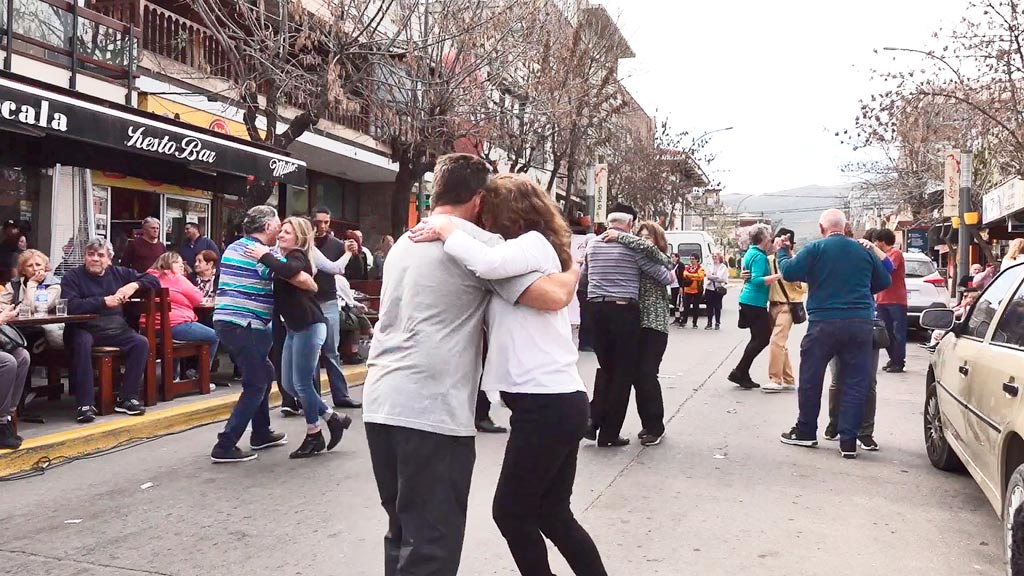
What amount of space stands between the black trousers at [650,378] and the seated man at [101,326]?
4259 mm

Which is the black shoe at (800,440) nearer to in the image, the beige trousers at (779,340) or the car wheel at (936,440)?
the car wheel at (936,440)

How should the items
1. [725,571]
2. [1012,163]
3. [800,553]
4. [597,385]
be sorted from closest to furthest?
[725,571]
[800,553]
[597,385]
[1012,163]

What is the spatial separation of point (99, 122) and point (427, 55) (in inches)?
285

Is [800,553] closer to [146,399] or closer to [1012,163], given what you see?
[146,399]

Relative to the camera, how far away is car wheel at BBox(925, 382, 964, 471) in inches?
232

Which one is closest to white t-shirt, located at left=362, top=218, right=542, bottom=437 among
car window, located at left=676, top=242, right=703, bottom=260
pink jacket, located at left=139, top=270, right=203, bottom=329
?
pink jacket, located at left=139, top=270, right=203, bottom=329

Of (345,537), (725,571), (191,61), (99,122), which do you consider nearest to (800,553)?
(725,571)

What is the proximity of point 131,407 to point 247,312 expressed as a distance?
86.2 inches

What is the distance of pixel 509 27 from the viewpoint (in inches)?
563

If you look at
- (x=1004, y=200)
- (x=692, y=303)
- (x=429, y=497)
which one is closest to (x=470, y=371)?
(x=429, y=497)

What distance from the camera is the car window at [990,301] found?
16.3 feet

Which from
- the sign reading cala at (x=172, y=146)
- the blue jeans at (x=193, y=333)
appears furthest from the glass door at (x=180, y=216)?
the blue jeans at (x=193, y=333)

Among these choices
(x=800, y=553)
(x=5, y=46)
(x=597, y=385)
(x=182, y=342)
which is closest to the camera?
(x=800, y=553)

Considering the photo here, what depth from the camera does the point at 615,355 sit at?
21.5 ft
